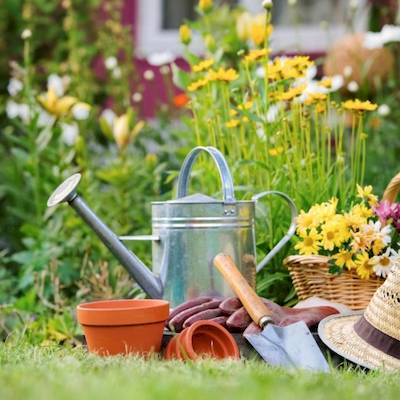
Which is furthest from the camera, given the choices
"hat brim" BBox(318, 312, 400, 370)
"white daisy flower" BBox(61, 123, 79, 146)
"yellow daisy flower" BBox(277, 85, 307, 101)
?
"white daisy flower" BBox(61, 123, 79, 146)

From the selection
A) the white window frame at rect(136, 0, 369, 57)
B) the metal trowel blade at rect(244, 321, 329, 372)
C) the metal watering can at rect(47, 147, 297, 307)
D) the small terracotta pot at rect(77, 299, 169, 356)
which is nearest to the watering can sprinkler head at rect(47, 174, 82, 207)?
the metal watering can at rect(47, 147, 297, 307)

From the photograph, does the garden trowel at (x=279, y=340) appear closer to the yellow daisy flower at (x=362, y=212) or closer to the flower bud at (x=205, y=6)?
the yellow daisy flower at (x=362, y=212)

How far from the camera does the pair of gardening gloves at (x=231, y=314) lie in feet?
10.5

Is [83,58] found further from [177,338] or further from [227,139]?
[177,338]

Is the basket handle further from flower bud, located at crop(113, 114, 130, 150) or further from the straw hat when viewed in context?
flower bud, located at crop(113, 114, 130, 150)

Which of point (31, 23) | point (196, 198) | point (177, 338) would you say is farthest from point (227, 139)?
point (31, 23)

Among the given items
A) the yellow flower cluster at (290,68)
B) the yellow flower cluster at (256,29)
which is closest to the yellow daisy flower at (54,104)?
the yellow flower cluster at (256,29)

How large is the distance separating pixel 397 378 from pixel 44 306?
2070 mm

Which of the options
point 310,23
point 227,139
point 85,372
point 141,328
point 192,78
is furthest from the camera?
point 310,23

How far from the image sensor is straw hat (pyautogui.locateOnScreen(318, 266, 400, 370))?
3.00 m

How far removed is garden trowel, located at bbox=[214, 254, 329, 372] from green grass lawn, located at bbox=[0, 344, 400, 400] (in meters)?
0.17

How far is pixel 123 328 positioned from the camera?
9.98 feet

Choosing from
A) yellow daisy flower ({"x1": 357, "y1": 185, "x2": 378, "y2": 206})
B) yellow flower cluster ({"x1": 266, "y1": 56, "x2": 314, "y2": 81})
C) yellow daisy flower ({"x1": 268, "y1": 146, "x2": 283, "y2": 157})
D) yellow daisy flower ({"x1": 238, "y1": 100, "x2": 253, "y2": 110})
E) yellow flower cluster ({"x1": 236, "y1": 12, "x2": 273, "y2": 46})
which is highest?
yellow flower cluster ({"x1": 236, "y1": 12, "x2": 273, "y2": 46})

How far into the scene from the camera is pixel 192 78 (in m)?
4.76
